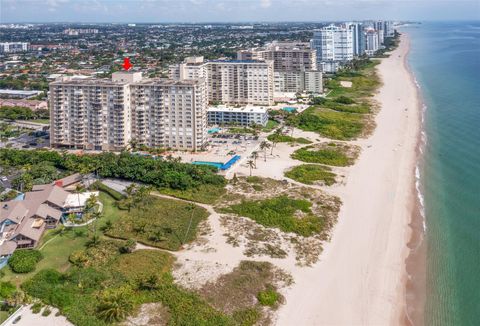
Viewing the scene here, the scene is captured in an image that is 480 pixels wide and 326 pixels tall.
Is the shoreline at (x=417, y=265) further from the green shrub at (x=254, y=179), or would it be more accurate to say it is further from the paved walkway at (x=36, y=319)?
the paved walkway at (x=36, y=319)

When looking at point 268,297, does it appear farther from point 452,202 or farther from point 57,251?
point 452,202

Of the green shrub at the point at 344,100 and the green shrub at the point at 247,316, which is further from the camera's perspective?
the green shrub at the point at 344,100

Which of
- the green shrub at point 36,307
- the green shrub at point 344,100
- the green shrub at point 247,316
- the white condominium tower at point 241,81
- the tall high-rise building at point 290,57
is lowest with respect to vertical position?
the green shrub at point 247,316

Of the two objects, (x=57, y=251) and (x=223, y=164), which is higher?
(x=223, y=164)

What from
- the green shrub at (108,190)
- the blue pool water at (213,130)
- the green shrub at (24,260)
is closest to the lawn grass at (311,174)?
the green shrub at (108,190)

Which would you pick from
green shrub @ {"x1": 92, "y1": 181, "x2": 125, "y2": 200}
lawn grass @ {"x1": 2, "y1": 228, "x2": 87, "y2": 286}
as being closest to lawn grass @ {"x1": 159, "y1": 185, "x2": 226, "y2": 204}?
green shrub @ {"x1": 92, "y1": 181, "x2": 125, "y2": 200}

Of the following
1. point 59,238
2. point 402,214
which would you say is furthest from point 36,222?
point 402,214

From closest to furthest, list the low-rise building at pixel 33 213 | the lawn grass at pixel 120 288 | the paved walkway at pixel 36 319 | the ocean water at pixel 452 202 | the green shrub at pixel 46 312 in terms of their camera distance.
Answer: the paved walkway at pixel 36 319, the lawn grass at pixel 120 288, the green shrub at pixel 46 312, the ocean water at pixel 452 202, the low-rise building at pixel 33 213

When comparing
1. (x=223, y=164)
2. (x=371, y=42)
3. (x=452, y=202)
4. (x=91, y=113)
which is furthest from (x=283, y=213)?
(x=371, y=42)
